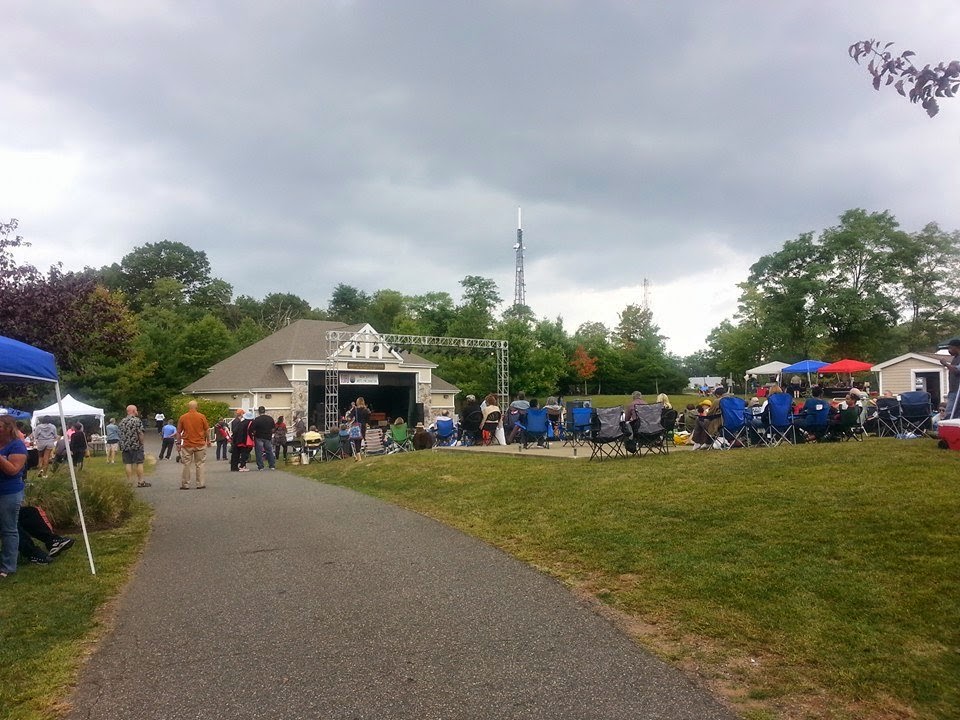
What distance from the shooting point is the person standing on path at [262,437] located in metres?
19.1

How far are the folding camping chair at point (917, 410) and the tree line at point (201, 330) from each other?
14.3 metres

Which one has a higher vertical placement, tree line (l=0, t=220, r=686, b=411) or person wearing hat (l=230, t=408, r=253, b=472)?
tree line (l=0, t=220, r=686, b=411)

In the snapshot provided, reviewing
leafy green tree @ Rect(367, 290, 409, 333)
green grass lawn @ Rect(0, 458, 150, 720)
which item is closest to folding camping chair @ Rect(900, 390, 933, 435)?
green grass lawn @ Rect(0, 458, 150, 720)

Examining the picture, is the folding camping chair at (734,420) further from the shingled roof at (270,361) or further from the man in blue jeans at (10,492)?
the shingled roof at (270,361)

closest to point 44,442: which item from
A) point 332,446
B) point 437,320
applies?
point 332,446

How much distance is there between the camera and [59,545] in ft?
26.0

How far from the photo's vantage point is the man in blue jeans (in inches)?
273

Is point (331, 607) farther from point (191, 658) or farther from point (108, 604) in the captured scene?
point (108, 604)

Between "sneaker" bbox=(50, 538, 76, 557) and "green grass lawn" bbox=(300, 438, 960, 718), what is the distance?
13.5 feet

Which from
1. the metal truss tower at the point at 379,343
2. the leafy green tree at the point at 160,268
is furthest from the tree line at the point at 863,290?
the leafy green tree at the point at 160,268

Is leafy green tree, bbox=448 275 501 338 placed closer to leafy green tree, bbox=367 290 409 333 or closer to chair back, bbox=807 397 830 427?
leafy green tree, bbox=367 290 409 333

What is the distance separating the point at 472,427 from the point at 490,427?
2.41ft

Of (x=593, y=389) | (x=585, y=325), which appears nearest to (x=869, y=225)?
(x=593, y=389)

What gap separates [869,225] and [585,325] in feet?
116
